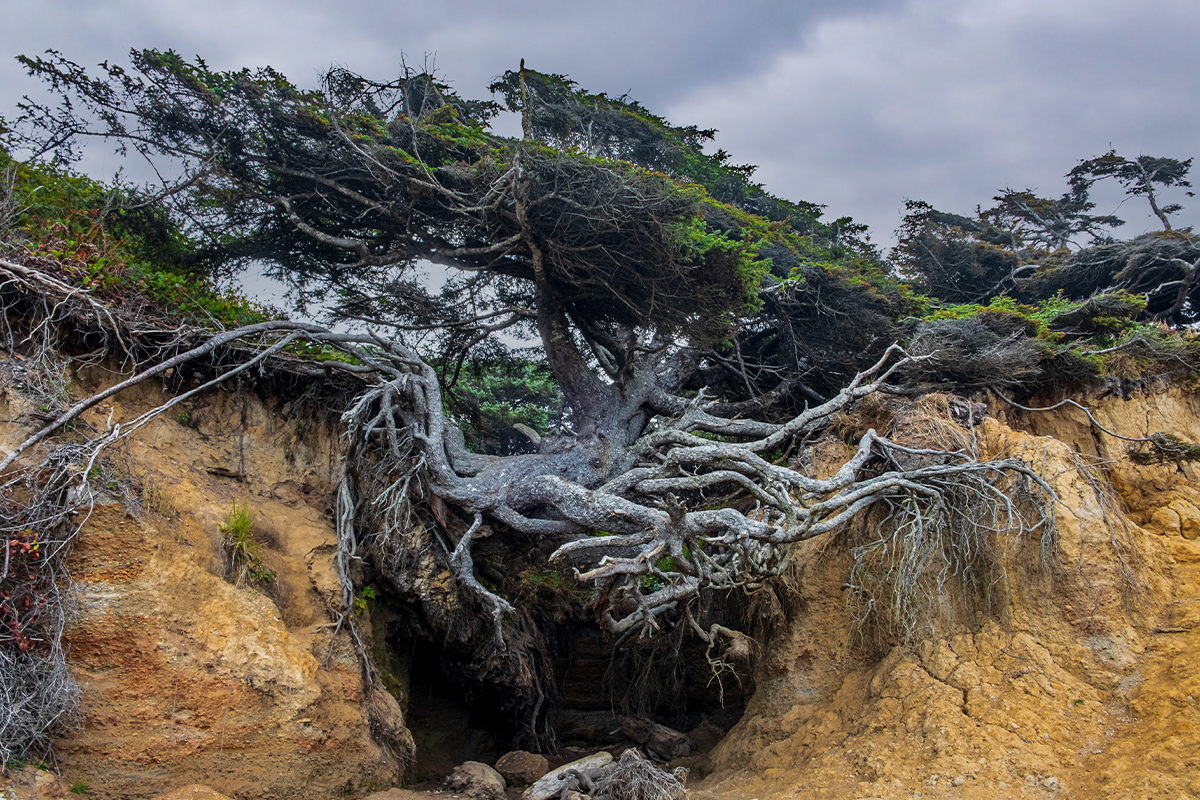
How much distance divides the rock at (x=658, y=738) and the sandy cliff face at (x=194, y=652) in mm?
3664

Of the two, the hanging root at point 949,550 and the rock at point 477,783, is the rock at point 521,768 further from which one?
the hanging root at point 949,550

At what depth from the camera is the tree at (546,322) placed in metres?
6.78

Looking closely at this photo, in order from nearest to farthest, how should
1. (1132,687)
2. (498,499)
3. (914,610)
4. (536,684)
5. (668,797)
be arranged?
(1132,687) → (668,797) → (914,610) → (498,499) → (536,684)

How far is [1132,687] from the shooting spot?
5129 millimetres

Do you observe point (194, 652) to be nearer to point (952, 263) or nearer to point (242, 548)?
point (242, 548)

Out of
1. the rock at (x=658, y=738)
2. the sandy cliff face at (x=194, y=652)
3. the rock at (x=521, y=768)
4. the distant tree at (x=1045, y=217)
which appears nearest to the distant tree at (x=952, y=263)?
the distant tree at (x=1045, y=217)

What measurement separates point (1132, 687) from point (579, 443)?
6.41 metres

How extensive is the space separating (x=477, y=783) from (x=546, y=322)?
6.11 meters

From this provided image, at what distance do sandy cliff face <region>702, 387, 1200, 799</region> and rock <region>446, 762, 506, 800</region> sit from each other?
86.2 inches

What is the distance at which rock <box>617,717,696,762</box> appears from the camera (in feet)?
28.2

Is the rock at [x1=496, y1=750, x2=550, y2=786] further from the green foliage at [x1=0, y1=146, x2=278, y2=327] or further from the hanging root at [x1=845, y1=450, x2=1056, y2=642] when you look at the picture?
the green foliage at [x1=0, y1=146, x2=278, y2=327]

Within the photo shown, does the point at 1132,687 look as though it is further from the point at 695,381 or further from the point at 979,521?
the point at 695,381

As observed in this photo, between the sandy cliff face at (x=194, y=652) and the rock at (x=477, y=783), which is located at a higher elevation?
the sandy cliff face at (x=194, y=652)

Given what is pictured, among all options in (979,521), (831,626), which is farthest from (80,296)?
(979,521)
